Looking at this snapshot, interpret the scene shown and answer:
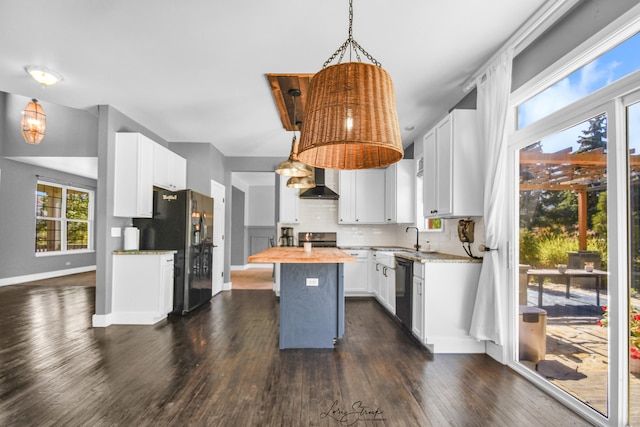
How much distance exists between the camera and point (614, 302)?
73.5 inches

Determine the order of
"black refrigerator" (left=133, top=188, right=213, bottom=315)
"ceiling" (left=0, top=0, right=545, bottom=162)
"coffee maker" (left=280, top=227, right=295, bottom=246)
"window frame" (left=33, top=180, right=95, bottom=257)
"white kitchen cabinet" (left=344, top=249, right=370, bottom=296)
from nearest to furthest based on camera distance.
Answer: "ceiling" (left=0, top=0, right=545, bottom=162)
"black refrigerator" (left=133, top=188, right=213, bottom=315)
"white kitchen cabinet" (left=344, top=249, right=370, bottom=296)
"coffee maker" (left=280, top=227, right=295, bottom=246)
"window frame" (left=33, top=180, right=95, bottom=257)

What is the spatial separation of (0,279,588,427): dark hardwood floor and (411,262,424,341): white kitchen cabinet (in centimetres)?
17

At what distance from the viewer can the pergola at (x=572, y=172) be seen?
2.00 m

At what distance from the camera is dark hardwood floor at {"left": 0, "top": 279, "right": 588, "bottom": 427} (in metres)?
2.05

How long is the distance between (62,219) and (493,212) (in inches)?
364

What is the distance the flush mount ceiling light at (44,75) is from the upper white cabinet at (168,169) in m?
1.28

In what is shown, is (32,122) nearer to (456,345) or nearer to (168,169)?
(168,169)

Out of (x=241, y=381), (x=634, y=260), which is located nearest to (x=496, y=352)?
(x=634, y=260)

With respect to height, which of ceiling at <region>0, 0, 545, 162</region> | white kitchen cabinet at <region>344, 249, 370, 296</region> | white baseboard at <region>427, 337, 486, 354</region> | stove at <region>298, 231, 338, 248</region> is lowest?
white baseboard at <region>427, 337, 486, 354</region>

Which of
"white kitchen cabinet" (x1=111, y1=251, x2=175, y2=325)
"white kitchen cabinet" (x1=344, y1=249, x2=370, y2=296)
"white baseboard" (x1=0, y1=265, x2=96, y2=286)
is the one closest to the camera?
"white kitchen cabinet" (x1=111, y1=251, x2=175, y2=325)

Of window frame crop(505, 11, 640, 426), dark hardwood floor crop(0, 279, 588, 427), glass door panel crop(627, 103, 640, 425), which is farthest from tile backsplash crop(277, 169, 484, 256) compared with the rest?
glass door panel crop(627, 103, 640, 425)

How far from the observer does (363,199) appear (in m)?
6.11

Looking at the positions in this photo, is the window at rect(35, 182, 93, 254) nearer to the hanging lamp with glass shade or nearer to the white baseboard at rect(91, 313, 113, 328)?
the hanging lamp with glass shade

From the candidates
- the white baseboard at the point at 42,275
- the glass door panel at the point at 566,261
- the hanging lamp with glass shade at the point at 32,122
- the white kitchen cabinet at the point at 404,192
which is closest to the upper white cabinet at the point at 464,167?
the glass door panel at the point at 566,261
